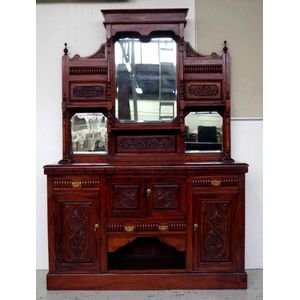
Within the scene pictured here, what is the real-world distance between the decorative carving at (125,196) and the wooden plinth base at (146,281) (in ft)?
1.80

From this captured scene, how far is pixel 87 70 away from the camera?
297cm

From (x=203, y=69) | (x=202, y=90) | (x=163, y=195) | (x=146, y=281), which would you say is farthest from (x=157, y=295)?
(x=203, y=69)

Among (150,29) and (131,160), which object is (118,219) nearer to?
(131,160)

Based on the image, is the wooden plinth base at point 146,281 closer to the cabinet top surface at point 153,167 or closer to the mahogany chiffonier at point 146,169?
the mahogany chiffonier at point 146,169

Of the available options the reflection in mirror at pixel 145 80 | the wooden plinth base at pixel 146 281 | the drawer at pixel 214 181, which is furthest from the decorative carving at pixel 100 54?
the wooden plinth base at pixel 146 281

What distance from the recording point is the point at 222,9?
3.07 metres

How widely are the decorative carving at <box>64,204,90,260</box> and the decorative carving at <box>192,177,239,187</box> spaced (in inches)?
34.2

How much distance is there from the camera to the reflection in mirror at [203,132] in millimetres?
3014

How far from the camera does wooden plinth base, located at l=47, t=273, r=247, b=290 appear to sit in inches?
106

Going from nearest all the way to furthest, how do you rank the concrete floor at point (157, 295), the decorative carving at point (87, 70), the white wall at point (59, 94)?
1. the concrete floor at point (157, 295)
2. the decorative carving at point (87, 70)
3. the white wall at point (59, 94)

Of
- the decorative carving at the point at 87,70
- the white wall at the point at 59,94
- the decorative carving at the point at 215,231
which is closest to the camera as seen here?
the decorative carving at the point at 215,231

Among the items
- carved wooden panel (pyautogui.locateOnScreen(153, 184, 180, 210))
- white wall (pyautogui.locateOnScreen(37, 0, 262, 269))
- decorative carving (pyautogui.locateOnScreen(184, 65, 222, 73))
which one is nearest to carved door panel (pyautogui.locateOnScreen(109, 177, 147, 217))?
carved wooden panel (pyautogui.locateOnScreen(153, 184, 180, 210))
